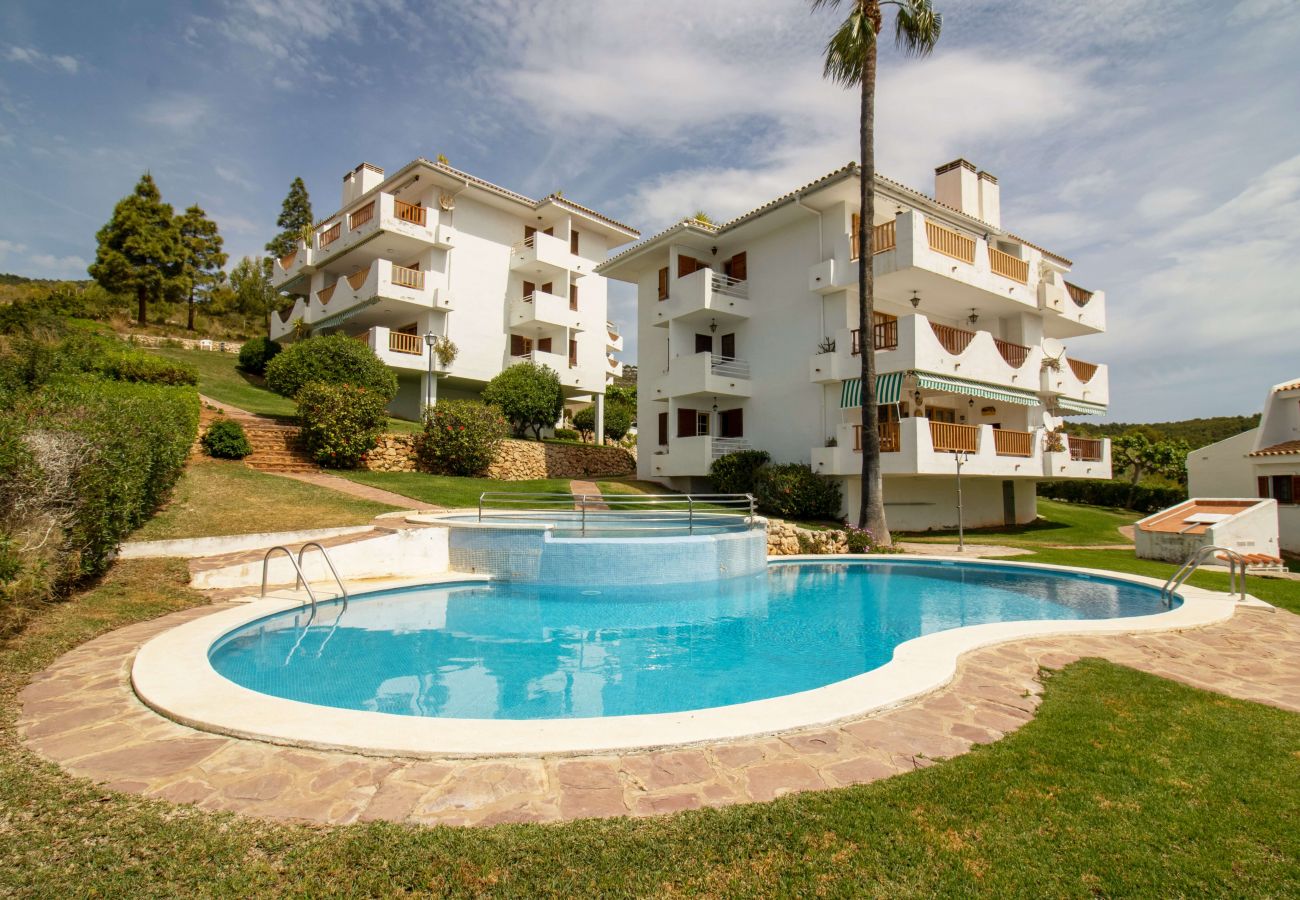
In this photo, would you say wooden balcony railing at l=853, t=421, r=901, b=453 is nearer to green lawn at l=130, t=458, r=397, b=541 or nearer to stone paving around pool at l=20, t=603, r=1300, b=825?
stone paving around pool at l=20, t=603, r=1300, b=825

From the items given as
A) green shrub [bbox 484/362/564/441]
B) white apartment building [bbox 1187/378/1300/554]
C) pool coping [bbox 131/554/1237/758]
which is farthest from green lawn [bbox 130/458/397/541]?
white apartment building [bbox 1187/378/1300/554]

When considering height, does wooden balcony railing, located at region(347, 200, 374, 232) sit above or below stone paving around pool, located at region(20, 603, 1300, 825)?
above

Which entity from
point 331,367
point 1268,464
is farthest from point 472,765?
point 1268,464

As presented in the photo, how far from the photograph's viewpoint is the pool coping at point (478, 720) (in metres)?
4.16

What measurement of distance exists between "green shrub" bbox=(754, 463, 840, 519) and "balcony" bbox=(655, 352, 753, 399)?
4.27m

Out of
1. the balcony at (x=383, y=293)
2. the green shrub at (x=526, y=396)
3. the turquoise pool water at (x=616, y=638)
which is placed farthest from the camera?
the balcony at (x=383, y=293)

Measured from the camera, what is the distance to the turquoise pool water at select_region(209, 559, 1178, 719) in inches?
255

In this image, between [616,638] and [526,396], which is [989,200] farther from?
[616,638]

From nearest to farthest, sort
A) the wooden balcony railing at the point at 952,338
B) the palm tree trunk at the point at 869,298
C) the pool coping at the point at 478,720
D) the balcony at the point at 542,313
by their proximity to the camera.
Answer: the pool coping at the point at 478,720
the palm tree trunk at the point at 869,298
the wooden balcony railing at the point at 952,338
the balcony at the point at 542,313

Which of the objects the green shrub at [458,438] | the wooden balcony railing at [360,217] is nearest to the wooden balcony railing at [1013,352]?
the green shrub at [458,438]

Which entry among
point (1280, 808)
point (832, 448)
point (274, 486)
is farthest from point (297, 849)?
point (832, 448)

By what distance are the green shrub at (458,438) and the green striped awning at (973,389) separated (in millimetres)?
14976

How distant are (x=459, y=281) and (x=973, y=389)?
77.9 ft

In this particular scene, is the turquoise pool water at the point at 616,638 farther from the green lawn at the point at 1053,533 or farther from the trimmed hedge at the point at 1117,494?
the trimmed hedge at the point at 1117,494
